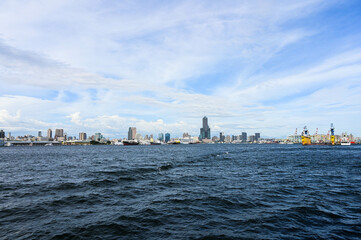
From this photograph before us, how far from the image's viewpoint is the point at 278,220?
1753cm

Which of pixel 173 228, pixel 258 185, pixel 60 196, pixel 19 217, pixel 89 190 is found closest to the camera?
pixel 173 228

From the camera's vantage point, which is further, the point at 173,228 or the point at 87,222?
the point at 87,222

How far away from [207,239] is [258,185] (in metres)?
19.7

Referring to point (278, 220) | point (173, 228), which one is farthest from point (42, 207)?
point (278, 220)

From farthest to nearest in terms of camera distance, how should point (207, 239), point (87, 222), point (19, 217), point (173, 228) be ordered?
point (19, 217)
point (87, 222)
point (173, 228)
point (207, 239)

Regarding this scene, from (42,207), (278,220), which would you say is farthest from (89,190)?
(278,220)

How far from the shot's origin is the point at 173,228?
16016 mm

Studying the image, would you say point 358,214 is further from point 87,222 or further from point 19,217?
point 19,217

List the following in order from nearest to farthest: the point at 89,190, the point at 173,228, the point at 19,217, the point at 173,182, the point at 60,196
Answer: the point at 173,228, the point at 19,217, the point at 60,196, the point at 89,190, the point at 173,182

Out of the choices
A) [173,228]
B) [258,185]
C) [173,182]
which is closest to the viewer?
[173,228]

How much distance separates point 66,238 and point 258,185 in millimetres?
25151

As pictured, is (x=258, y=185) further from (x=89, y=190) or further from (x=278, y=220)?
(x=89, y=190)

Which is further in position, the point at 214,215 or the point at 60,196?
the point at 60,196

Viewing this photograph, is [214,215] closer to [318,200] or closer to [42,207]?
[318,200]
